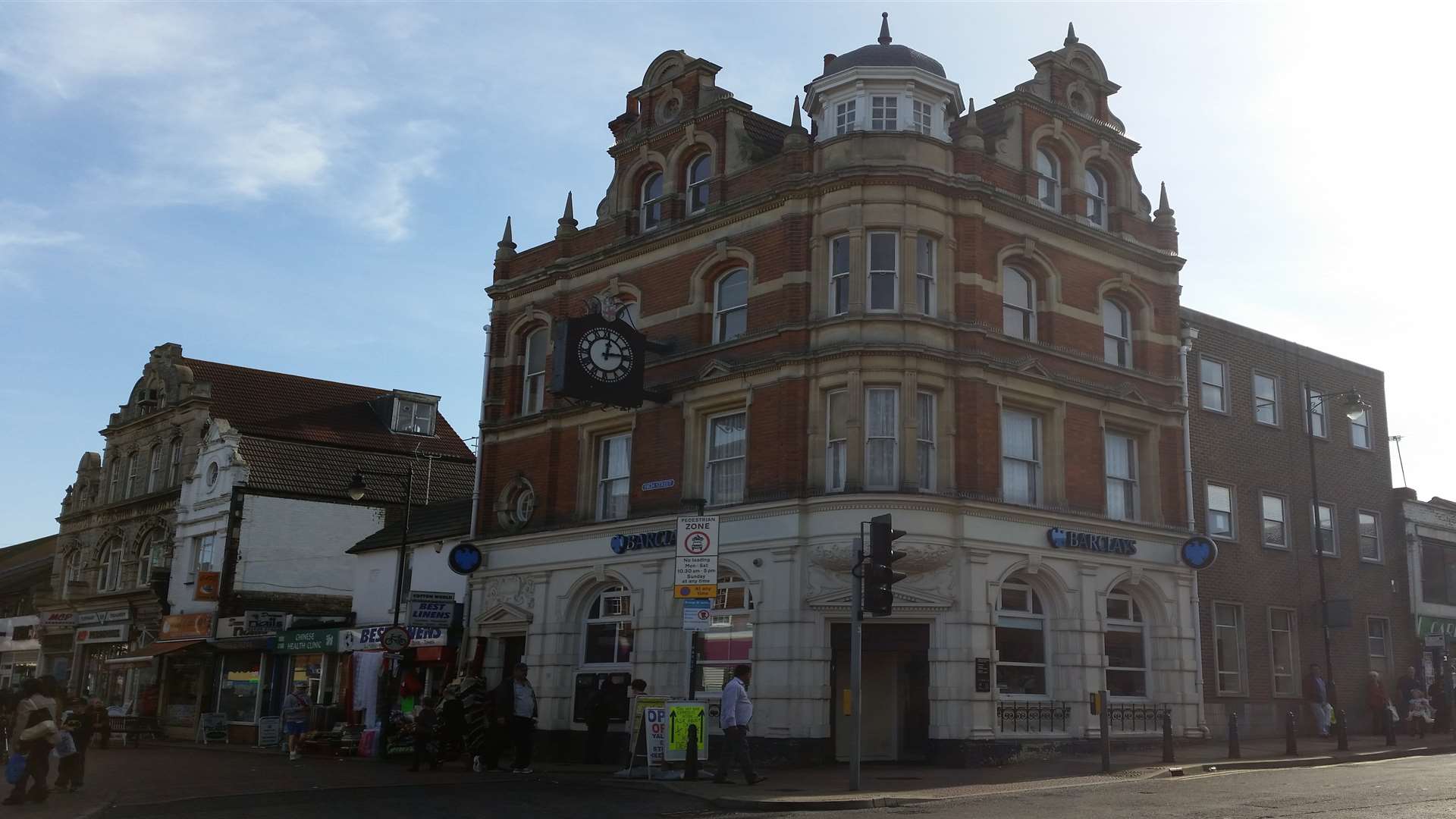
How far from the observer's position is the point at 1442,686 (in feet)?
105

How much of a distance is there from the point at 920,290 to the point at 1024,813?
12.9 m

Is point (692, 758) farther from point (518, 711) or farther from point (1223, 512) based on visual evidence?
point (1223, 512)

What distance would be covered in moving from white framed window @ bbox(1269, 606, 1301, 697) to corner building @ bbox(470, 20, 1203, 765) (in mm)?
4502

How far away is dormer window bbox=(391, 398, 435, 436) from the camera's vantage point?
51.6m

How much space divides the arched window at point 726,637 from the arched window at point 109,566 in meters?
33.5

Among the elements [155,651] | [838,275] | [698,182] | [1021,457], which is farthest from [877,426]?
[155,651]

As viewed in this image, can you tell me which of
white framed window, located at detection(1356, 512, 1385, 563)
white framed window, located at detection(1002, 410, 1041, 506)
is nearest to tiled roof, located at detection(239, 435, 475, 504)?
white framed window, located at detection(1002, 410, 1041, 506)

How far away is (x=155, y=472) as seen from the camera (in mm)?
50062

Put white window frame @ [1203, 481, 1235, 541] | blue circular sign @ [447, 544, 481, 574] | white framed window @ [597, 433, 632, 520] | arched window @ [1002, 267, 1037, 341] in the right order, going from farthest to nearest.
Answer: blue circular sign @ [447, 544, 481, 574]
white window frame @ [1203, 481, 1235, 541]
white framed window @ [597, 433, 632, 520]
arched window @ [1002, 267, 1037, 341]

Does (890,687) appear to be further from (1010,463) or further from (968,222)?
(968,222)

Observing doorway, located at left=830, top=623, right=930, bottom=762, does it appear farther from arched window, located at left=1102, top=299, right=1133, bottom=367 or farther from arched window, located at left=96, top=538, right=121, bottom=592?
arched window, located at left=96, top=538, right=121, bottom=592

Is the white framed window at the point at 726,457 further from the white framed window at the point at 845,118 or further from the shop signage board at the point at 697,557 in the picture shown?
the white framed window at the point at 845,118

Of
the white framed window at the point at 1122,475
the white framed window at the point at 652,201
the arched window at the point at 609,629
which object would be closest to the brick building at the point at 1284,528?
the white framed window at the point at 1122,475

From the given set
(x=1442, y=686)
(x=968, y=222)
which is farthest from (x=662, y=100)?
(x=1442, y=686)
